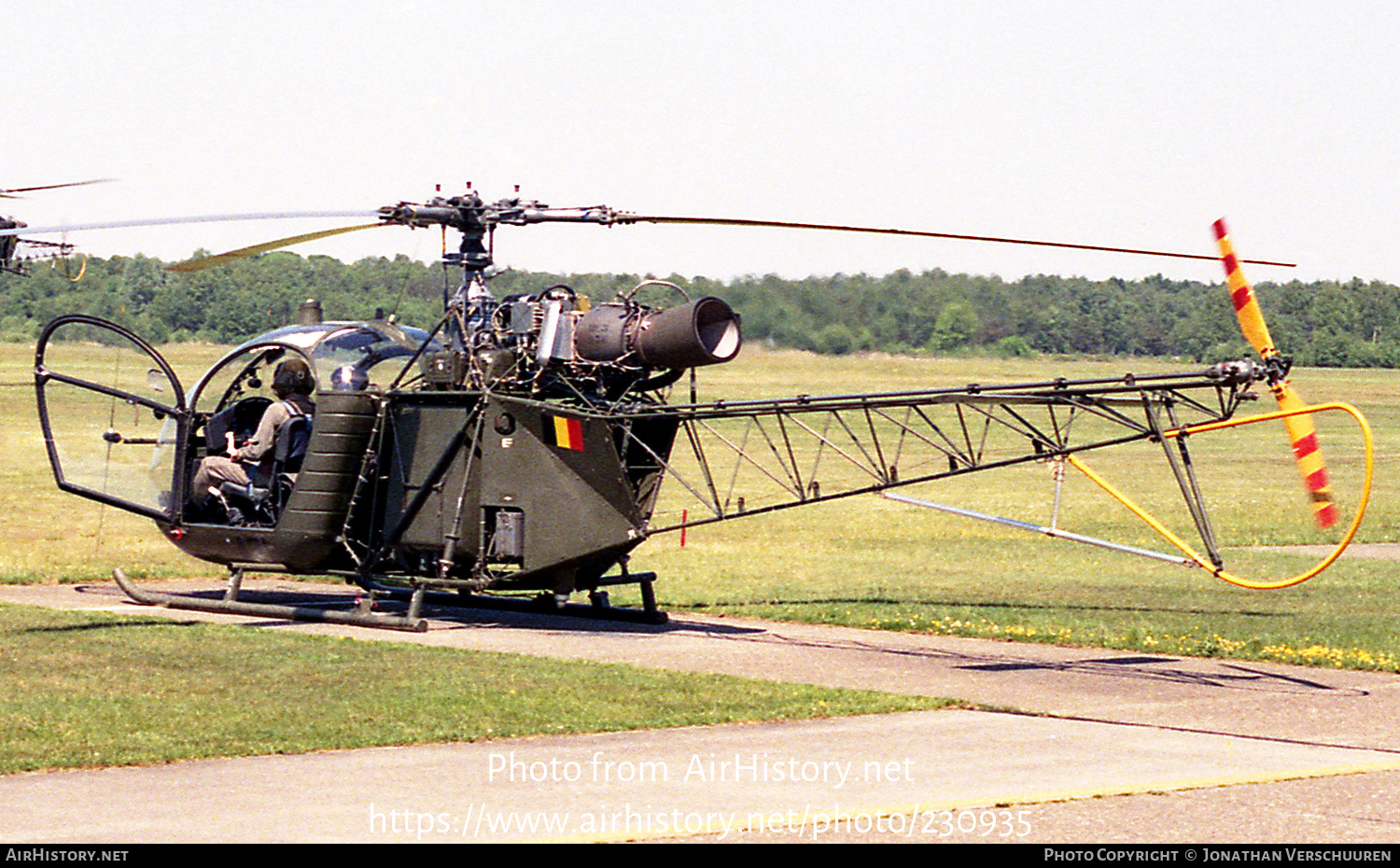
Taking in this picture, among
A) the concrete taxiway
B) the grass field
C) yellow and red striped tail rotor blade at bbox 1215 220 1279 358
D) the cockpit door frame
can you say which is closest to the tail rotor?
yellow and red striped tail rotor blade at bbox 1215 220 1279 358

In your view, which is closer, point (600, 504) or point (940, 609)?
point (600, 504)

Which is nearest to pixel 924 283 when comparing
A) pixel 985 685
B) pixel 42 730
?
pixel 985 685

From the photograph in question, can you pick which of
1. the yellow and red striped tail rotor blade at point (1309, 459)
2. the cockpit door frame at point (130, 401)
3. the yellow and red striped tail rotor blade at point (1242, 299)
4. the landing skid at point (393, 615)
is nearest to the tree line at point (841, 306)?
the cockpit door frame at point (130, 401)

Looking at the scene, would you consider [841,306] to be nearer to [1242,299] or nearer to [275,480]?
[1242,299]

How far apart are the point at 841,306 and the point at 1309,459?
5920 mm

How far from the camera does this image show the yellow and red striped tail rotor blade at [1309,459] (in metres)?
14.0

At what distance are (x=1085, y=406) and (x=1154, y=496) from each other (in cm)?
2209

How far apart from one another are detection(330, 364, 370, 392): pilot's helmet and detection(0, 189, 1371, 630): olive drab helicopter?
0.06 ft

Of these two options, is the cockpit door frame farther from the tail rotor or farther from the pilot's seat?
the tail rotor

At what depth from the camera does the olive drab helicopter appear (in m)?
15.5

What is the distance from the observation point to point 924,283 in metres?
19.6

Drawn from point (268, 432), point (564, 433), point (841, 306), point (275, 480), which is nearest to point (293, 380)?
point (268, 432)

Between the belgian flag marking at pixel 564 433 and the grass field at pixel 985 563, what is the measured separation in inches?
124

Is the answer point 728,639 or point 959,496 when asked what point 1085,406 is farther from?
point 959,496
